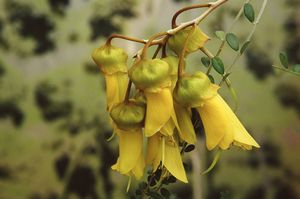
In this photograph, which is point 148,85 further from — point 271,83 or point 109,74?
point 271,83

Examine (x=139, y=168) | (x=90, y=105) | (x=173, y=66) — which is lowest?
(x=90, y=105)

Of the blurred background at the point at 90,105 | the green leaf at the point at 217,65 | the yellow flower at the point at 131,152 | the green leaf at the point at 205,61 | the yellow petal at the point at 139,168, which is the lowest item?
the blurred background at the point at 90,105

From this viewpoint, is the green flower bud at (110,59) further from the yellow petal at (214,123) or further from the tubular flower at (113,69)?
the yellow petal at (214,123)

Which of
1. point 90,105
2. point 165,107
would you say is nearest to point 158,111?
point 165,107

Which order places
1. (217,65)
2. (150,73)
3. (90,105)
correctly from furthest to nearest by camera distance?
(90,105) < (217,65) < (150,73)

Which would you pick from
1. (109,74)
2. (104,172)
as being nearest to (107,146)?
(104,172)

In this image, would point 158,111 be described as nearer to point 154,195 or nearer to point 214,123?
point 214,123

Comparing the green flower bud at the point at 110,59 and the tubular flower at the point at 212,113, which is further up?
the green flower bud at the point at 110,59

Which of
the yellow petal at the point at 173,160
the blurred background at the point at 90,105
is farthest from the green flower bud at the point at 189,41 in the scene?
the blurred background at the point at 90,105
